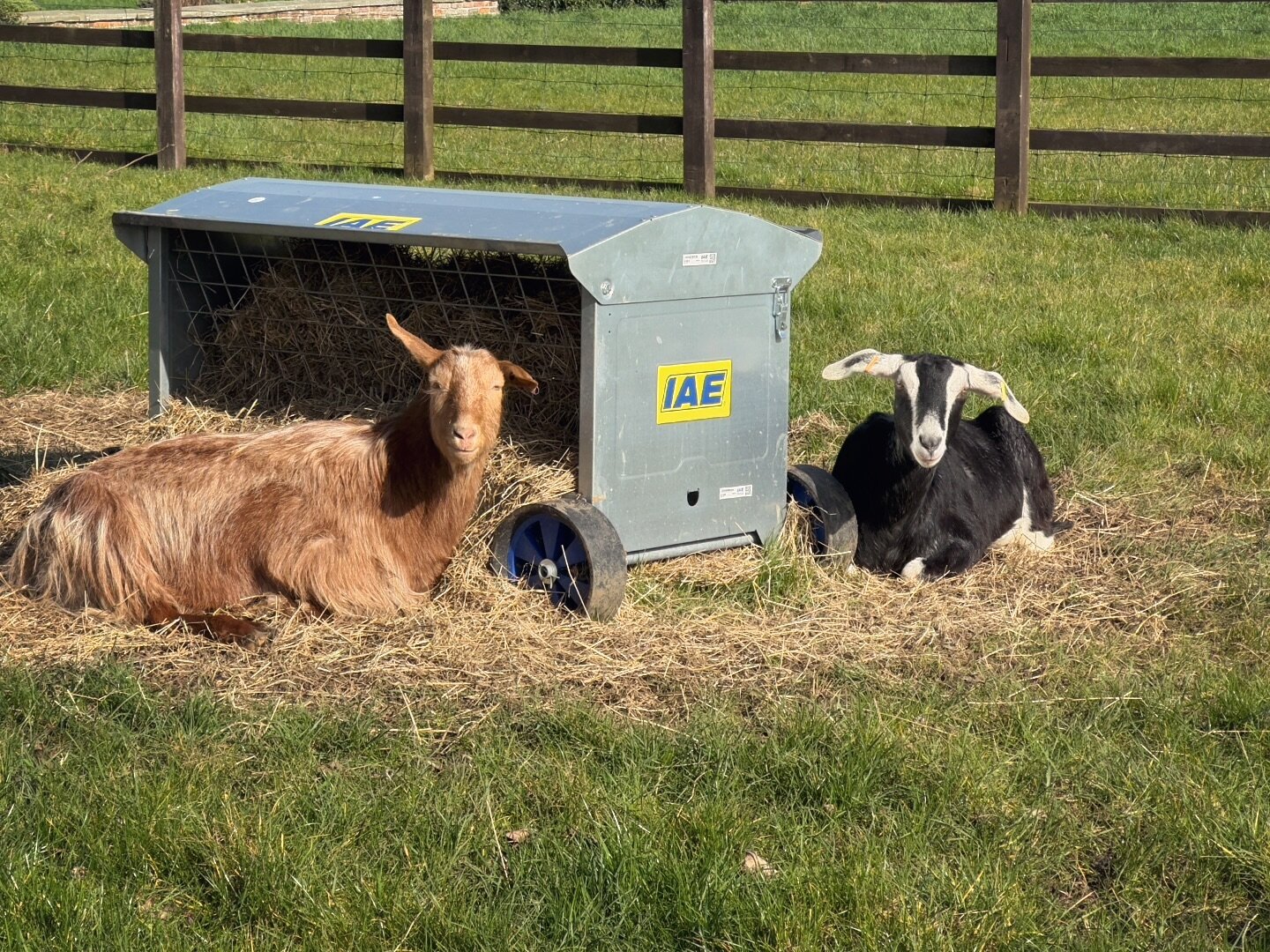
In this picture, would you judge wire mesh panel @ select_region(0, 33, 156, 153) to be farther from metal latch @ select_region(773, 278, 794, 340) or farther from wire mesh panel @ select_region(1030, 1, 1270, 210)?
metal latch @ select_region(773, 278, 794, 340)

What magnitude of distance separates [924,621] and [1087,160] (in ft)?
35.2

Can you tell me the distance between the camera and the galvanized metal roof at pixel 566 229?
5469 mm

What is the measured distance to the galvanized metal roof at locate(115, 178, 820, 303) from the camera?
17.9 feet

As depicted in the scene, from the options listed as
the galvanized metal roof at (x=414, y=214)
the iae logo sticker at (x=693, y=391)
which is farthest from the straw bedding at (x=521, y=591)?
the iae logo sticker at (x=693, y=391)

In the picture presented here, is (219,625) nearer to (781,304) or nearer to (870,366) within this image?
(781,304)

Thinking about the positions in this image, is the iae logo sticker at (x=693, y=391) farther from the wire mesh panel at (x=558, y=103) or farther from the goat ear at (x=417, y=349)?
the wire mesh panel at (x=558, y=103)

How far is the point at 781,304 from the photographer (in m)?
6.12

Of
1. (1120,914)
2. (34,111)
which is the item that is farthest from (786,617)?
(34,111)

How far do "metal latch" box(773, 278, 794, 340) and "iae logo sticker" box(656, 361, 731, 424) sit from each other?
29 centimetres

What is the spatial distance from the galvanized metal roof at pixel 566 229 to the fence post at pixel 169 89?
921 cm

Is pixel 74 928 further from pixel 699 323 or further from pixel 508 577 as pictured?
pixel 699 323

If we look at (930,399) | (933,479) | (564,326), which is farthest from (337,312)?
(933,479)

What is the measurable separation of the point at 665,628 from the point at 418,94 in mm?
10371

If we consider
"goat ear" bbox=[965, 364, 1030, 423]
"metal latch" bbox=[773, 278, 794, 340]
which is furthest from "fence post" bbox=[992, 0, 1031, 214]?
"metal latch" bbox=[773, 278, 794, 340]
